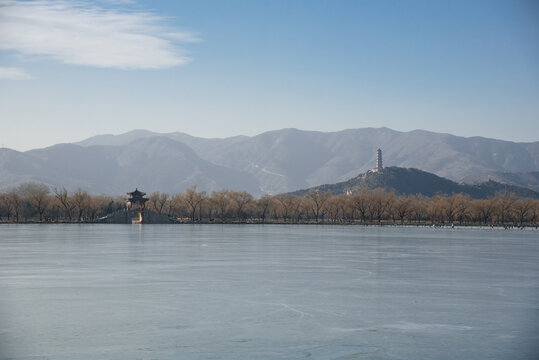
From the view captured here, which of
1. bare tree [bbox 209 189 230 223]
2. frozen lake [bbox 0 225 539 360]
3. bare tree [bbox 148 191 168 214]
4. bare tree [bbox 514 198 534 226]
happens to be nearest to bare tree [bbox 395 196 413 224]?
bare tree [bbox 514 198 534 226]

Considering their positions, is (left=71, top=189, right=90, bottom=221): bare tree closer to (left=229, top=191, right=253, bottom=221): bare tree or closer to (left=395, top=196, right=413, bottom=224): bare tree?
(left=229, top=191, right=253, bottom=221): bare tree

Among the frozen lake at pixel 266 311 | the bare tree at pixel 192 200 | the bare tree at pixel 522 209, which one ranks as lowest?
the frozen lake at pixel 266 311

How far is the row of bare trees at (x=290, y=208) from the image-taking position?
14800cm

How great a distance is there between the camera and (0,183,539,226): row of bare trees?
486 feet

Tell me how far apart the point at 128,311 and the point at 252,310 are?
368 centimetres

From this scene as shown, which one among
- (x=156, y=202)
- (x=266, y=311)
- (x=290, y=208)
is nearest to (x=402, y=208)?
(x=290, y=208)

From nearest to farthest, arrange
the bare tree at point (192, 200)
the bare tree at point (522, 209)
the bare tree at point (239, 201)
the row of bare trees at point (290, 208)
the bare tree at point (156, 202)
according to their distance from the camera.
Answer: the row of bare trees at point (290, 208) → the bare tree at point (522, 209) → the bare tree at point (192, 200) → the bare tree at point (239, 201) → the bare tree at point (156, 202)

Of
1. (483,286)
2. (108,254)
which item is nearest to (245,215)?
(108,254)

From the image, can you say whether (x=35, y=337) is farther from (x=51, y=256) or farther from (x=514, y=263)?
(x=514, y=263)

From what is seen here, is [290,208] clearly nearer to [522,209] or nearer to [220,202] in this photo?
[220,202]

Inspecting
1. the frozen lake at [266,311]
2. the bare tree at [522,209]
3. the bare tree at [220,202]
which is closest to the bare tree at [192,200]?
the bare tree at [220,202]

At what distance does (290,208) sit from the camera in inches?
6619

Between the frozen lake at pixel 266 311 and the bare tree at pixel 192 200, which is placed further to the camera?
the bare tree at pixel 192 200

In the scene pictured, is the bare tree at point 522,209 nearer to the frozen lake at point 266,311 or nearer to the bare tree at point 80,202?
the bare tree at point 80,202
